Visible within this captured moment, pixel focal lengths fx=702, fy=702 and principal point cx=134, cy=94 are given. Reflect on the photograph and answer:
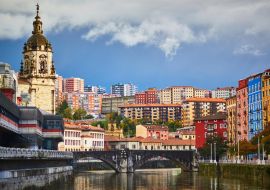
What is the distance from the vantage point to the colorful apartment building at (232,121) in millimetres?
168462

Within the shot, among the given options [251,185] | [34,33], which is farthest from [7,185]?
[34,33]

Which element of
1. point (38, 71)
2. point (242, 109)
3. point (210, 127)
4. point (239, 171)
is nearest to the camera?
point (239, 171)

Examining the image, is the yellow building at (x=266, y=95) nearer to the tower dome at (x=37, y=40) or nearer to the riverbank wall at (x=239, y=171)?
the riverbank wall at (x=239, y=171)

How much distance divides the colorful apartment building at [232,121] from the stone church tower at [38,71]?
145 ft

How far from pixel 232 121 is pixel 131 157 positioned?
26300 mm

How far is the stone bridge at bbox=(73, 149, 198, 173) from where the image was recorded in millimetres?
163750

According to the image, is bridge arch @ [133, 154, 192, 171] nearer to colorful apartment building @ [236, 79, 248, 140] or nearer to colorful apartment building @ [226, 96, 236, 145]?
colorful apartment building @ [226, 96, 236, 145]

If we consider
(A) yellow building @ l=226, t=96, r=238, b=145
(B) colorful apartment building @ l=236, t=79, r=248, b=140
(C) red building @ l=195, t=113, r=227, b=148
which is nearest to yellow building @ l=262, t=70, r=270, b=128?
(B) colorful apartment building @ l=236, t=79, r=248, b=140

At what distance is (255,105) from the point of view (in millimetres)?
151375

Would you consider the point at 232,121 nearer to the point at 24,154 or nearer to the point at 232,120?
the point at 232,120

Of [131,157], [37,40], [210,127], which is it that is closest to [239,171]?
[131,157]

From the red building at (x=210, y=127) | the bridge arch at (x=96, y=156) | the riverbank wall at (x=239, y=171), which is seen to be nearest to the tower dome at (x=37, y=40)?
the bridge arch at (x=96, y=156)

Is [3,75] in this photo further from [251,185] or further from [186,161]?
[186,161]

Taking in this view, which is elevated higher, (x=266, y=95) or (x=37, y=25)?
(x=37, y=25)
